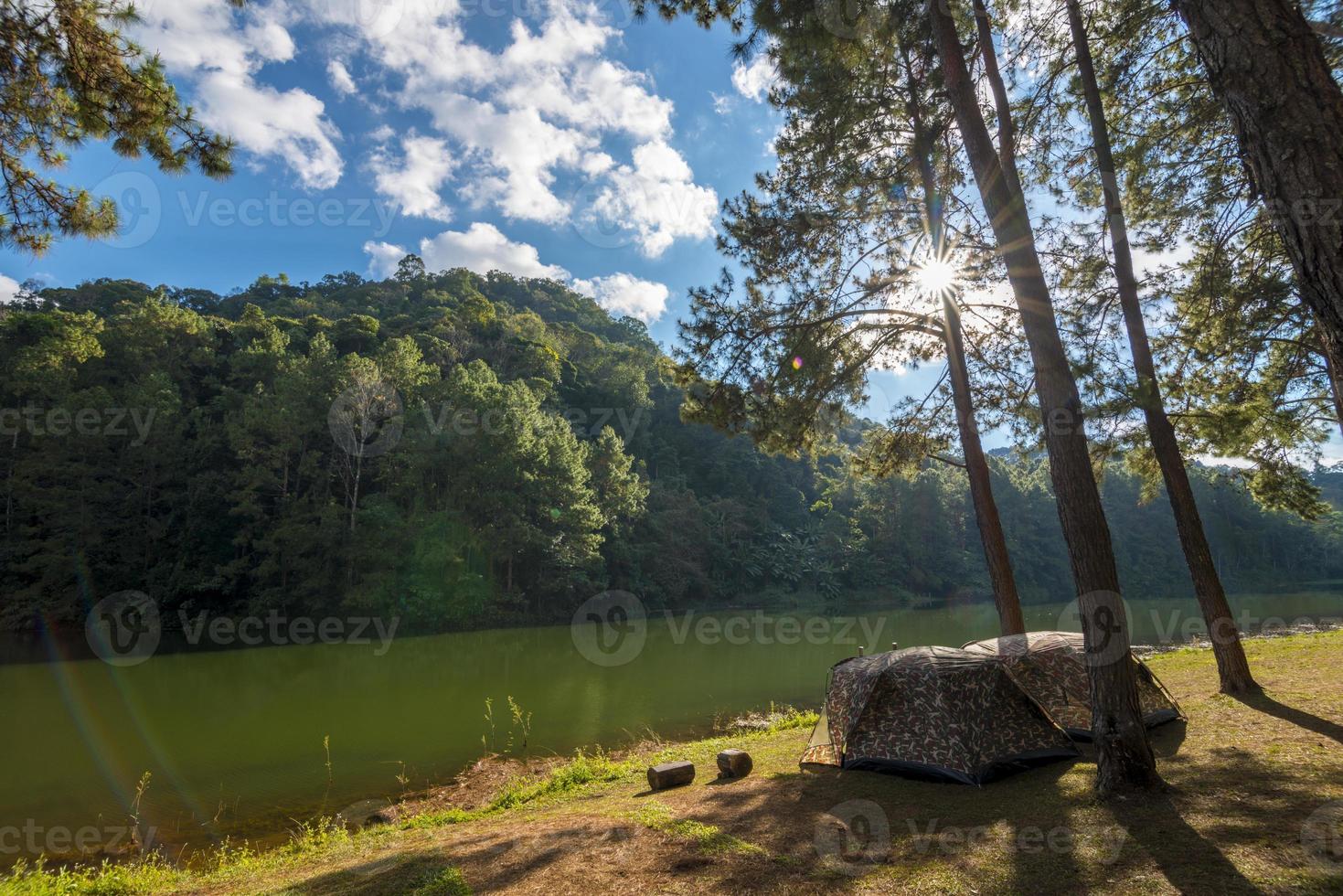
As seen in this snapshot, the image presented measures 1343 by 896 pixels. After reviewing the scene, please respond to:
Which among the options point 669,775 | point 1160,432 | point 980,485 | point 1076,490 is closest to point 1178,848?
point 1076,490

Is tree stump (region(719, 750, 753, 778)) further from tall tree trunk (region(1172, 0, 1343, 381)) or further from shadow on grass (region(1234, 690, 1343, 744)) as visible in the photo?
tall tree trunk (region(1172, 0, 1343, 381))

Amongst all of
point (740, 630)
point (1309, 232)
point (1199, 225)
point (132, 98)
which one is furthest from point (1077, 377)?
point (740, 630)

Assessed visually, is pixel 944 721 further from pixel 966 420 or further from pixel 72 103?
pixel 72 103

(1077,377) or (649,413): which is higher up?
(649,413)

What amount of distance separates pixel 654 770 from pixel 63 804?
745 cm

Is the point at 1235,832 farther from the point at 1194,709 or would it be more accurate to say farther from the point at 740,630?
the point at 740,630

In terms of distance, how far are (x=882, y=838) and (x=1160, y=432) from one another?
6.22 metres

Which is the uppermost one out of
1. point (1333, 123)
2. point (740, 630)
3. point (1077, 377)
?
point (1077, 377)

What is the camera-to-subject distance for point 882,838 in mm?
4363

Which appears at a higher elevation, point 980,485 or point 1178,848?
point 980,485

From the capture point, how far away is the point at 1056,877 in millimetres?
3445

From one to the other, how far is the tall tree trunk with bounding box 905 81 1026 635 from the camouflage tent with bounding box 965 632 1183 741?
4.10 feet

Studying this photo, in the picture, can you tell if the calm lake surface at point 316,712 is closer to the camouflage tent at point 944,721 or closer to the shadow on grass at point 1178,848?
the camouflage tent at point 944,721

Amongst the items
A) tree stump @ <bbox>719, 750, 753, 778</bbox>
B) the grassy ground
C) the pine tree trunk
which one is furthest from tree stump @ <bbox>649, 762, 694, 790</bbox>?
the pine tree trunk
